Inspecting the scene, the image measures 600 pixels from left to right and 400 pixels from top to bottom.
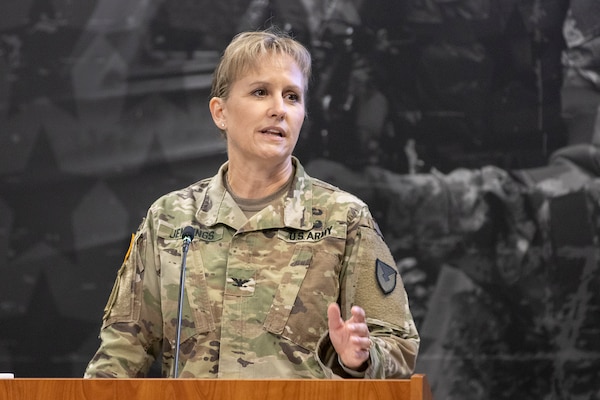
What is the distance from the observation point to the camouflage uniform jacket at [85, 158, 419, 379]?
244 centimetres

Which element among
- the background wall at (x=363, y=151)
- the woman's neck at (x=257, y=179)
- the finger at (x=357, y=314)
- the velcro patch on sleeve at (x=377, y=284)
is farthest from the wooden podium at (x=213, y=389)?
the background wall at (x=363, y=151)

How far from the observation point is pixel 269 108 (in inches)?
99.7

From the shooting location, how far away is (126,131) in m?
3.85

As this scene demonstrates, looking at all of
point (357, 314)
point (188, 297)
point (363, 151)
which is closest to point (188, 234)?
point (188, 297)

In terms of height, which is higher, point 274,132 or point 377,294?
point 274,132

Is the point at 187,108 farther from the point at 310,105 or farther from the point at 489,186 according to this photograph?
the point at 489,186

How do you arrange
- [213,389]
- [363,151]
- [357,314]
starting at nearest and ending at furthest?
[213,389], [357,314], [363,151]

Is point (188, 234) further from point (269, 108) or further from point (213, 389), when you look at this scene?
point (213, 389)

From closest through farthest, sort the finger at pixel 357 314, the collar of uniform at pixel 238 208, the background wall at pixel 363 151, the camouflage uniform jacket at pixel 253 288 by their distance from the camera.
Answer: the finger at pixel 357 314, the camouflage uniform jacket at pixel 253 288, the collar of uniform at pixel 238 208, the background wall at pixel 363 151

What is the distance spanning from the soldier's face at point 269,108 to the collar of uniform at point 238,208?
0.33ft

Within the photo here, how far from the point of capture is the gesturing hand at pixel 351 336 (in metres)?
1.96

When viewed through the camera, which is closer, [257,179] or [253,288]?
[253,288]

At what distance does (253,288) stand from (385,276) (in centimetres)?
33

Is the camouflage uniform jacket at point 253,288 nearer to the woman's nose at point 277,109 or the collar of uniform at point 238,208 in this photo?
the collar of uniform at point 238,208
